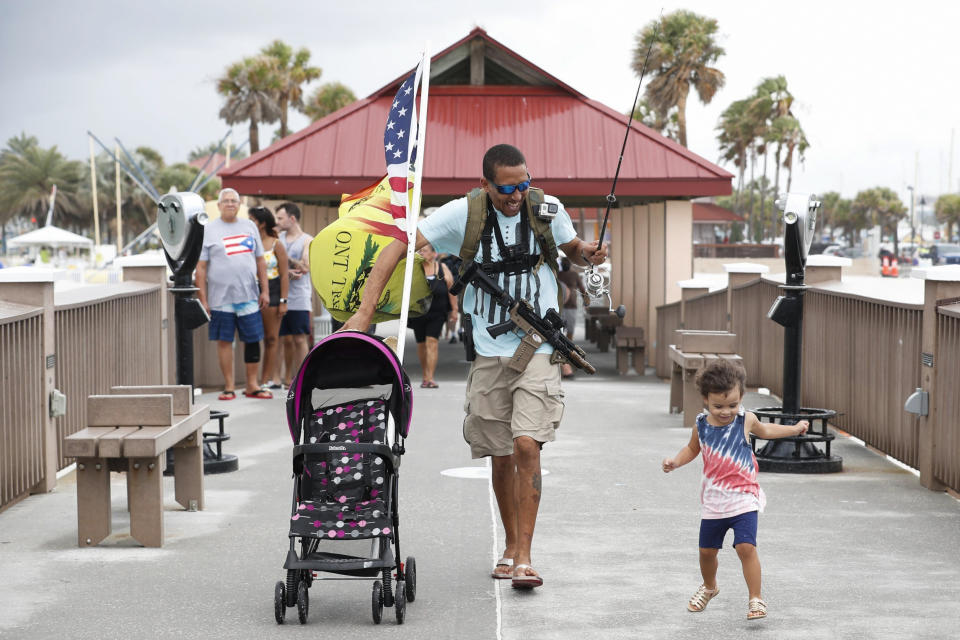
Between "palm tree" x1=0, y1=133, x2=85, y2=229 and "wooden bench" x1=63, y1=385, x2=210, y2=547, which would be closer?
"wooden bench" x1=63, y1=385, x2=210, y2=547

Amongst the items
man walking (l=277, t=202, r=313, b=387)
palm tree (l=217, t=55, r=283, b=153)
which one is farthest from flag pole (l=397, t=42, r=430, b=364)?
palm tree (l=217, t=55, r=283, b=153)

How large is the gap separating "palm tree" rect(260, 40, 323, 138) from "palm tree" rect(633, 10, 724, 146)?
17.2 m

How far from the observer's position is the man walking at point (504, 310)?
5855 millimetres

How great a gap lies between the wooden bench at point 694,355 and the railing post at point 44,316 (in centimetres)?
533

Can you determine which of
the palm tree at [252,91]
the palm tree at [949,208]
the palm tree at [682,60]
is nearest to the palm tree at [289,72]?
the palm tree at [252,91]

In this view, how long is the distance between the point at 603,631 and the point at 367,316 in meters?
1.66

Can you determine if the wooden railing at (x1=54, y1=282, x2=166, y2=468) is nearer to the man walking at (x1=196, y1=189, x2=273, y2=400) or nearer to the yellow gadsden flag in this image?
the man walking at (x1=196, y1=189, x2=273, y2=400)

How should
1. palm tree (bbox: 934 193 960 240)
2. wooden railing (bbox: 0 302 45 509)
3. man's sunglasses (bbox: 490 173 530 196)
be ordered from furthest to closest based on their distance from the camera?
palm tree (bbox: 934 193 960 240) < wooden railing (bbox: 0 302 45 509) < man's sunglasses (bbox: 490 173 530 196)

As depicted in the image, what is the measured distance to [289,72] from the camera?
66.9m

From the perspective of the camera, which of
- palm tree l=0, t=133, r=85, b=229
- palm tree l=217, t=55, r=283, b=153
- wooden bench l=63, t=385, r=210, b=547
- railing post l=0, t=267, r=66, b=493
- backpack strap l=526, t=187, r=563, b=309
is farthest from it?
palm tree l=0, t=133, r=85, b=229

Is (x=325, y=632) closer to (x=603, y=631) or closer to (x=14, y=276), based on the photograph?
(x=603, y=631)

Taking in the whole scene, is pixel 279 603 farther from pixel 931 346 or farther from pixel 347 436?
pixel 931 346

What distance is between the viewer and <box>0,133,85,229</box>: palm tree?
109875mm

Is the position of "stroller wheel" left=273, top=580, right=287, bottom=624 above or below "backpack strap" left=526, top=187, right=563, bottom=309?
below
